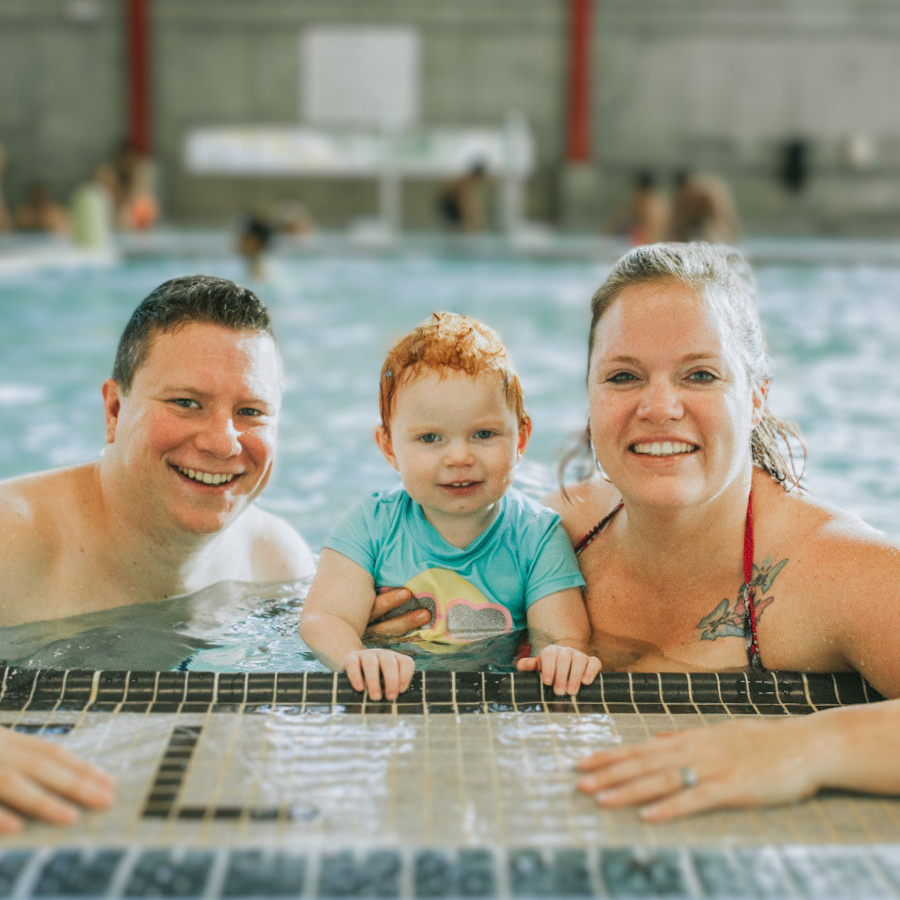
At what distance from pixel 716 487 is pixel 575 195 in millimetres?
18676

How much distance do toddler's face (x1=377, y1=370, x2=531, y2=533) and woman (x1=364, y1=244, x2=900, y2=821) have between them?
27 cm

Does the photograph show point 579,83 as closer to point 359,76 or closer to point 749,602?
point 359,76

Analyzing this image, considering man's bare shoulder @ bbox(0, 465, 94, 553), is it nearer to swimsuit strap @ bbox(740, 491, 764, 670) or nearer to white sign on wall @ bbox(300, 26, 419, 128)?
swimsuit strap @ bbox(740, 491, 764, 670)

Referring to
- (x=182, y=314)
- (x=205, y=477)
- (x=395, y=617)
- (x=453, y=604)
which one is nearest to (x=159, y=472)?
(x=205, y=477)

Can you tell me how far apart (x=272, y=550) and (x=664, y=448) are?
1583mm

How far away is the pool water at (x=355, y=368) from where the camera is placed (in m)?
3.53

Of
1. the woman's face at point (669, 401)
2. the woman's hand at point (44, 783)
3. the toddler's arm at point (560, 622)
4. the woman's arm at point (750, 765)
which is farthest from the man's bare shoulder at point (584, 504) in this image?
the woman's hand at point (44, 783)

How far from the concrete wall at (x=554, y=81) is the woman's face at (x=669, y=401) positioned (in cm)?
1861

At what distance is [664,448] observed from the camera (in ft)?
7.82

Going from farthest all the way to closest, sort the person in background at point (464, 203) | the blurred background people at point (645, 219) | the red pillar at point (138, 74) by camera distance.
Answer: the red pillar at point (138, 74) → the person in background at point (464, 203) → the blurred background people at point (645, 219)

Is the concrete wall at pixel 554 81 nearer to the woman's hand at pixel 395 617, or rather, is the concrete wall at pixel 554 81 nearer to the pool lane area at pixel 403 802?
the woman's hand at pixel 395 617

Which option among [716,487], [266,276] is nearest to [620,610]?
[716,487]

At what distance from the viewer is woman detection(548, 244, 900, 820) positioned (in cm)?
200

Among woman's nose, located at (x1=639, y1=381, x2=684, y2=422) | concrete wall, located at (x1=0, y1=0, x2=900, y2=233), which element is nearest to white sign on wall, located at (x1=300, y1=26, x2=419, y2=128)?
concrete wall, located at (x1=0, y1=0, x2=900, y2=233)
